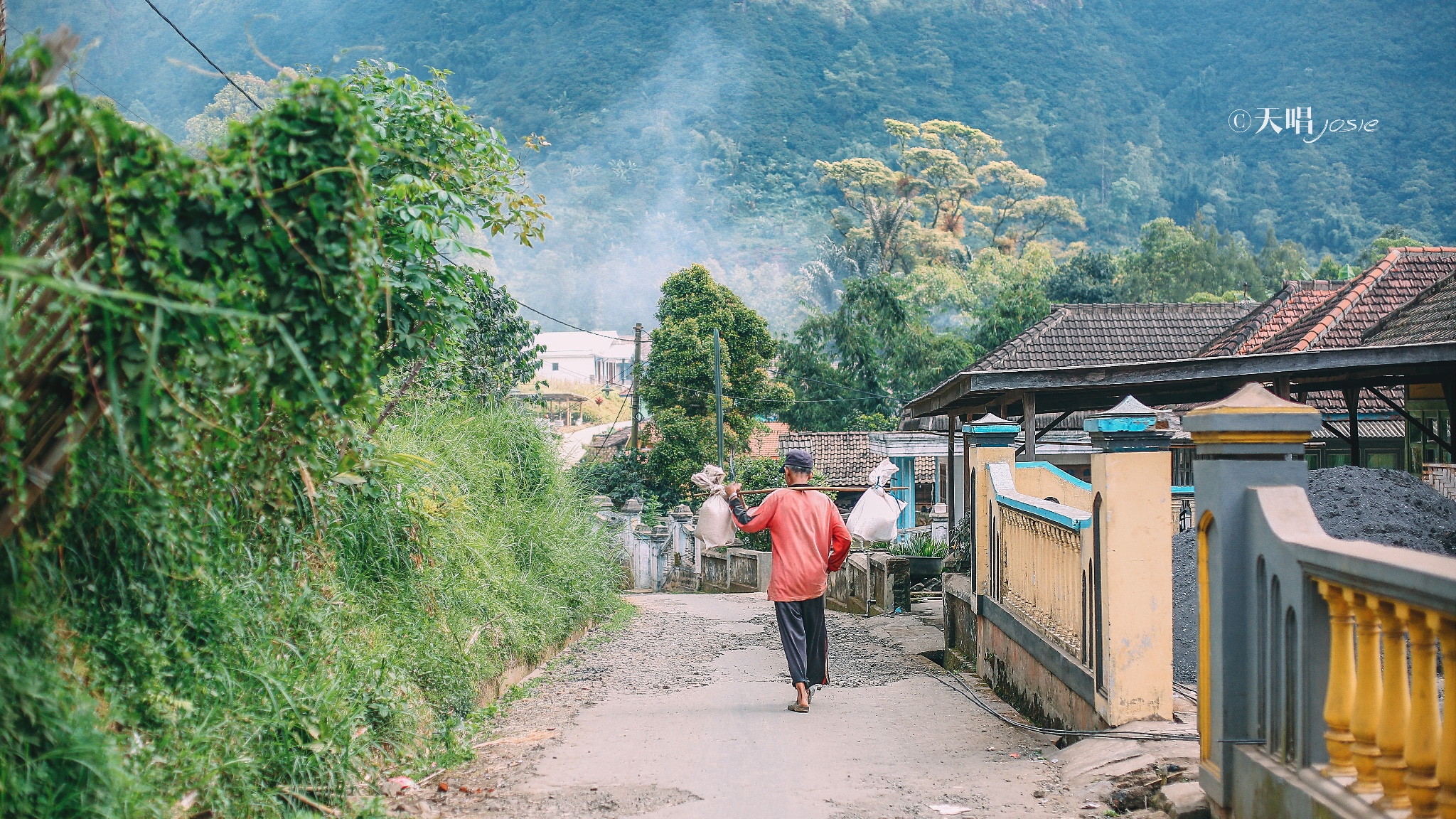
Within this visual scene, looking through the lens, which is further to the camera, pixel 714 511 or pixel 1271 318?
pixel 1271 318

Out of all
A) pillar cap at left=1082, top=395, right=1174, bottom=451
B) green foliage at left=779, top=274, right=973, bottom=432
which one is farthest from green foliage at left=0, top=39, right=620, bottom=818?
green foliage at left=779, top=274, right=973, bottom=432

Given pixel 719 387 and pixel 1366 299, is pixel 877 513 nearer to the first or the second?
pixel 1366 299

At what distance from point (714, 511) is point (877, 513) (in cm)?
136

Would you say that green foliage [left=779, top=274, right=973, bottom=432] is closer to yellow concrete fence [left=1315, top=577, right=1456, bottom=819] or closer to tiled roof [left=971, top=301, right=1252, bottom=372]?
tiled roof [left=971, top=301, right=1252, bottom=372]

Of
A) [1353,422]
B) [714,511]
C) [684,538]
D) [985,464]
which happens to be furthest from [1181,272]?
[714,511]

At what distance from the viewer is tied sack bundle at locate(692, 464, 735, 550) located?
716 centimetres

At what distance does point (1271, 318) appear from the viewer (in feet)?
61.2

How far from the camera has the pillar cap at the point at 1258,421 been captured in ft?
11.2

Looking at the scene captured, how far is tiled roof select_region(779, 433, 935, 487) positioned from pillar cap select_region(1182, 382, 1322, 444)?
26211mm

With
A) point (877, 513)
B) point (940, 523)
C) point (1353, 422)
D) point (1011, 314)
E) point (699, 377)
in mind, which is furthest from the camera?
point (1011, 314)

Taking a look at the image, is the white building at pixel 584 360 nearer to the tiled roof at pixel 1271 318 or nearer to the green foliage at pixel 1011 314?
the green foliage at pixel 1011 314

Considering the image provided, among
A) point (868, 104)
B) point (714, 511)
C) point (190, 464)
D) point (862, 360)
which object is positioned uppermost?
point (868, 104)

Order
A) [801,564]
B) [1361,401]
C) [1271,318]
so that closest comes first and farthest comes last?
[801,564]
[1361,401]
[1271,318]

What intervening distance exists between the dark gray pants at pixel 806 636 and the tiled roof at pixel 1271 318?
12970 mm
